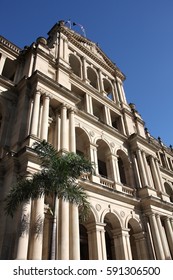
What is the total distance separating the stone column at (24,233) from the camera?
10.1 metres

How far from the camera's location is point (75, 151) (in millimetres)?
16812

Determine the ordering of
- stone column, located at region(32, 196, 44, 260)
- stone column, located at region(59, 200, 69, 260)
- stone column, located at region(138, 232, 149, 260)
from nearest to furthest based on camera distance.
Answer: stone column, located at region(32, 196, 44, 260)
stone column, located at region(59, 200, 69, 260)
stone column, located at region(138, 232, 149, 260)

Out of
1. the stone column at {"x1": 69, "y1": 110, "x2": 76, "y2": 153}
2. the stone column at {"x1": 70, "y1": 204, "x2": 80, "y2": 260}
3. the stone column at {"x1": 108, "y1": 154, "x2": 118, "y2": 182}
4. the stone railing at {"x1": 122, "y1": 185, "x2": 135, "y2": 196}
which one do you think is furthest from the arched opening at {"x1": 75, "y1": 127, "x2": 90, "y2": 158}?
the stone column at {"x1": 70, "y1": 204, "x2": 80, "y2": 260}

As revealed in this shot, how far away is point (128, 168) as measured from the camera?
75.9ft

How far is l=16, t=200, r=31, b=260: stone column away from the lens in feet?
33.1

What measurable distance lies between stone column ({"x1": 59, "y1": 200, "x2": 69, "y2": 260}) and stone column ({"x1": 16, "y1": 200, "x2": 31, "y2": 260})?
2075 millimetres

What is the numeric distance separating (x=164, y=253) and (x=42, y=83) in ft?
50.7

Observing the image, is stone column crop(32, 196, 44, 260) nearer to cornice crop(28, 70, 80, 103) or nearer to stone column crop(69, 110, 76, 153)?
stone column crop(69, 110, 76, 153)

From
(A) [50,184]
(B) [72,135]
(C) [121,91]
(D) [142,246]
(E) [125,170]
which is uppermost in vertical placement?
(C) [121,91]

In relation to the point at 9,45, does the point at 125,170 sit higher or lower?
lower

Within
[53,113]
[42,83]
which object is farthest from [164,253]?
[42,83]

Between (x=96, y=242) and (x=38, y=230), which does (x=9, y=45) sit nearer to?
(x=38, y=230)

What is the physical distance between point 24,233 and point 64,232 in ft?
7.98

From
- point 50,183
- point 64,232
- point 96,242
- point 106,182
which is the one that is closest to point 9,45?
point 106,182
